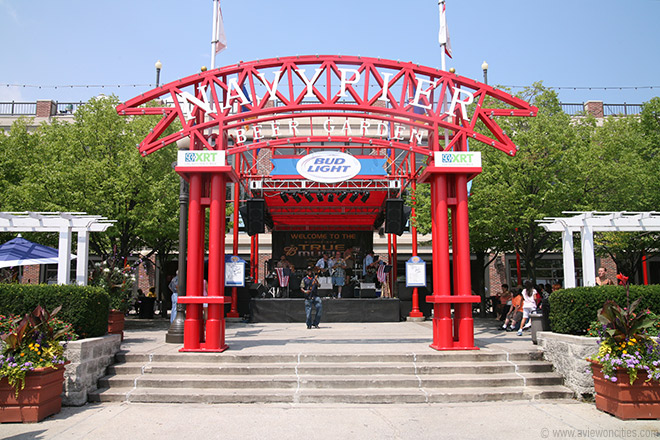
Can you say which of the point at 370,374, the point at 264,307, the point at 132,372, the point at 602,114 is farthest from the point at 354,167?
the point at 602,114

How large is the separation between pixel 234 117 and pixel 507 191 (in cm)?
953

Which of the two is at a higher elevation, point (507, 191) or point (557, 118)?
point (557, 118)

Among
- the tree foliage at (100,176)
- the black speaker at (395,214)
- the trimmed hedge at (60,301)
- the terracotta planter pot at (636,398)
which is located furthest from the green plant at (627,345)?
the tree foliage at (100,176)

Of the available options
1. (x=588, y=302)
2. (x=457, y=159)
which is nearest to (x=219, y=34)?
(x=457, y=159)

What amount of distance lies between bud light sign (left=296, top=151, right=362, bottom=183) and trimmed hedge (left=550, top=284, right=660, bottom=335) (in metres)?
7.32

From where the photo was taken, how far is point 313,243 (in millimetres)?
25688

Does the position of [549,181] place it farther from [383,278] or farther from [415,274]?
[383,278]

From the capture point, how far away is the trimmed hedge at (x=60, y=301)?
25.2 feet

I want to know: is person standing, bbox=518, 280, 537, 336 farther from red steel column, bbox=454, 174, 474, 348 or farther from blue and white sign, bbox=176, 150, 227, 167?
blue and white sign, bbox=176, 150, 227, 167

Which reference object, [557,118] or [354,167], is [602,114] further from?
[354,167]

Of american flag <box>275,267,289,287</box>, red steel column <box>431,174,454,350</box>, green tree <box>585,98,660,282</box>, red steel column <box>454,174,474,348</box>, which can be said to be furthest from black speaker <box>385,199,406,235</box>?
red steel column <box>454,174,474,348</box>

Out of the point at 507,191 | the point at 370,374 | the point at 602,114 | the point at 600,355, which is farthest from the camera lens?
the point at 602,114

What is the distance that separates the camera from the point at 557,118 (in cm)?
1794

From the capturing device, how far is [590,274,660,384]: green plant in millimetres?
6398
